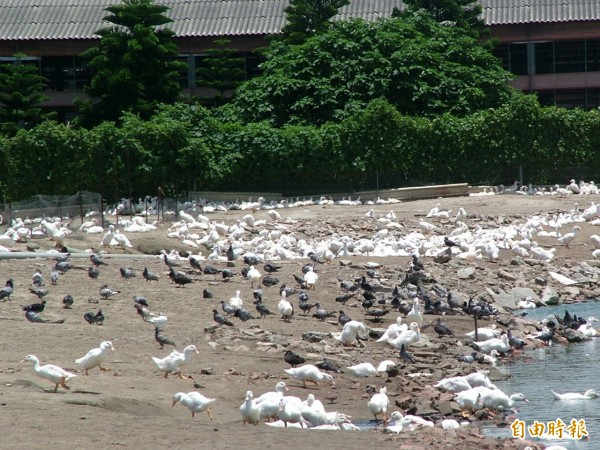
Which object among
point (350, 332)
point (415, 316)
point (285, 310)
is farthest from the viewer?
point (285, 310)

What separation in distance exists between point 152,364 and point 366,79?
30.3m

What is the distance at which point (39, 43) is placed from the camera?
5766 centimetres

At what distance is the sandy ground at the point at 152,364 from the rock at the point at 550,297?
1667mm

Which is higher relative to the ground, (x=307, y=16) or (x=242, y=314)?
(x=307, y=16)

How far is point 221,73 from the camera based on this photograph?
53.8 m

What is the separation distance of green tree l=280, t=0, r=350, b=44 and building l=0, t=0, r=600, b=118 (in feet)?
13.4

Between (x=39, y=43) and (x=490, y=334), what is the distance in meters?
41.7

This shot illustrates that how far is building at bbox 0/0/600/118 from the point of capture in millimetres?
56438

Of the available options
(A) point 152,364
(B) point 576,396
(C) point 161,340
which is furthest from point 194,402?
(B) point 576,396

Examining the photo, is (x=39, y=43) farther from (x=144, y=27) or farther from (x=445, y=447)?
(x=445, y=447)

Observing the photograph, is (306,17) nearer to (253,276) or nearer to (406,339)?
(253,276)

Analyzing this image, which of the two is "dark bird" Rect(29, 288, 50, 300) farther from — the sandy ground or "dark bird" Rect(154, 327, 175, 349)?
"dark bird" Rect(154, 327, 175, 349)

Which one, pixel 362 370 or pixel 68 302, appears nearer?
pixel 362 370

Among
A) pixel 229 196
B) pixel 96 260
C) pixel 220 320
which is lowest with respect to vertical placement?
pixel 220 320
